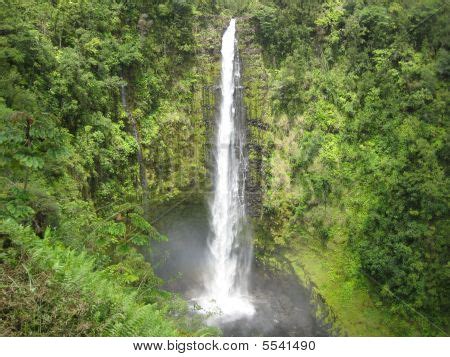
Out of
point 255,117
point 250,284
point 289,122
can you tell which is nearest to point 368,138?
point 289,122

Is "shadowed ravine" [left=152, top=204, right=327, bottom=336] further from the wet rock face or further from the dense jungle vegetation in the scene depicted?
the wet rock face

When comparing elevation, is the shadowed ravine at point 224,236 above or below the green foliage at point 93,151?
below

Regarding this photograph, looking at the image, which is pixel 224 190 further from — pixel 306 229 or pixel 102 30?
pixel 102 30

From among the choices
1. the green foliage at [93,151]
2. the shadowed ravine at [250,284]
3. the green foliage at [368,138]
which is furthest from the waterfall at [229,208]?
the green foliage at [368,138]

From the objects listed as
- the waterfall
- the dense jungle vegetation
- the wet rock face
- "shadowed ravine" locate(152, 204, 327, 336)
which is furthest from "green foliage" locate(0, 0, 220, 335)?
the wet rock face

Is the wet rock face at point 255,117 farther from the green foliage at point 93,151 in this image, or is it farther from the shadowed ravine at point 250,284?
the shadowed ravine at point 250,284

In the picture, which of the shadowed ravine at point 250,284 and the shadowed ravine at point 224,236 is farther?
the shadowed ravine at point 224,236
